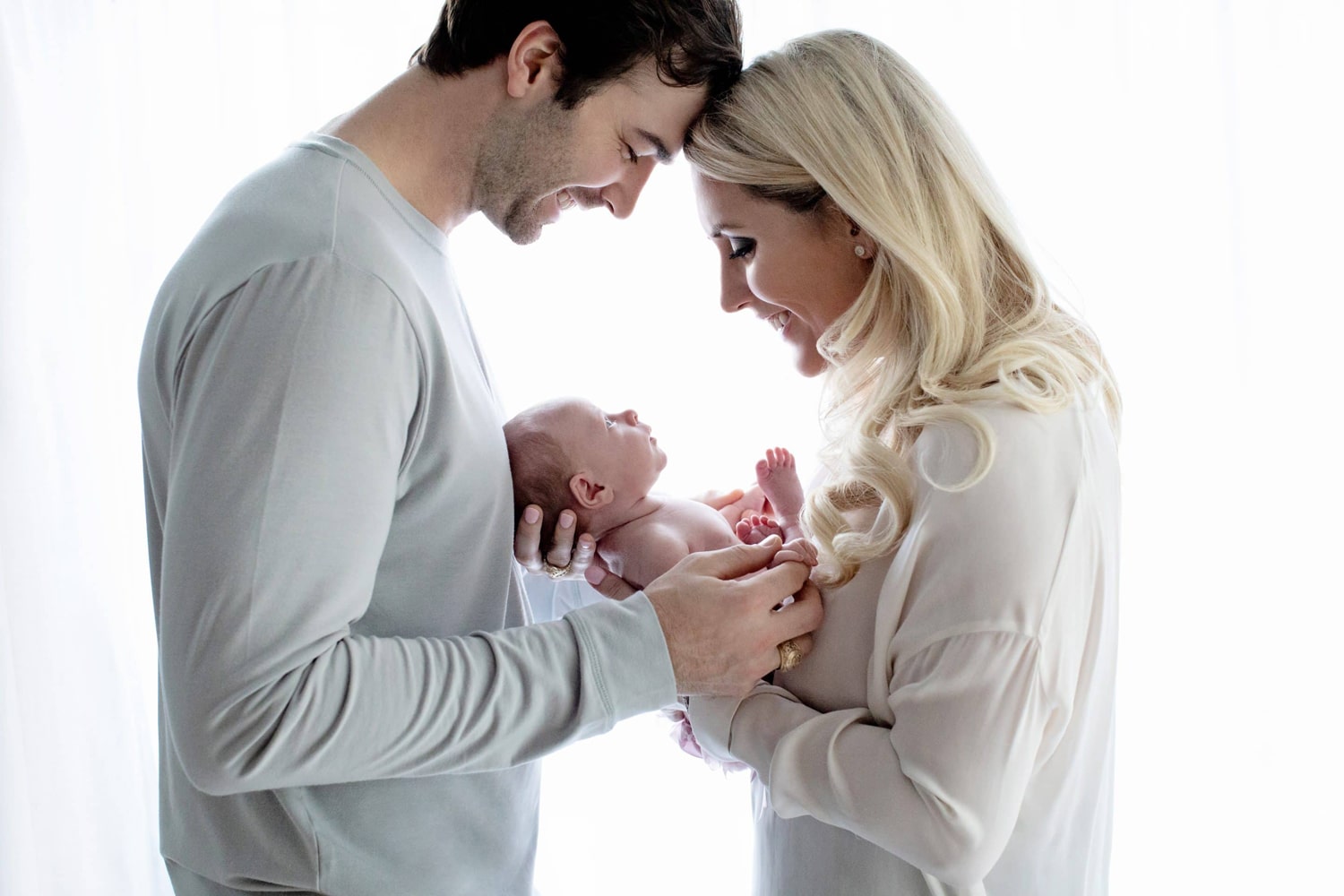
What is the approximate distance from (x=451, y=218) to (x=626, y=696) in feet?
2.49

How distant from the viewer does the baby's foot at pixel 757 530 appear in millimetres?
1850

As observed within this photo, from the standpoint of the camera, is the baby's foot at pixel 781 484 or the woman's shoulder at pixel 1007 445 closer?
the woman's shoulder at pixel 1007 445

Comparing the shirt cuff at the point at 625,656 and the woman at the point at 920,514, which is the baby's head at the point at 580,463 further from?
the shirt cuff at the point at 625,656

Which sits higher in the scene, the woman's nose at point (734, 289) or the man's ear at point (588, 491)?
the woman's nose at point (734, 289)

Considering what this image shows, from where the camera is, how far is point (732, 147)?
157 centimetres

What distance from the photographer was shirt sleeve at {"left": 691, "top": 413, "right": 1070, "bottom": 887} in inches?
47.2

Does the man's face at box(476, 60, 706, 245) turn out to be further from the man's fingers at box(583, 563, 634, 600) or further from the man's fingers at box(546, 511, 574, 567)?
the man's fingers at box(583, 563, 634, 600)

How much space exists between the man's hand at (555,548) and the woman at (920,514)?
1.29 feet

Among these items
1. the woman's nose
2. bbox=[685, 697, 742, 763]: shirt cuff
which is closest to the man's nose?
the woman's nose

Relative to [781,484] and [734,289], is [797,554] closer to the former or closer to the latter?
[781,484]

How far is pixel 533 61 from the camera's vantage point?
143 centimetres

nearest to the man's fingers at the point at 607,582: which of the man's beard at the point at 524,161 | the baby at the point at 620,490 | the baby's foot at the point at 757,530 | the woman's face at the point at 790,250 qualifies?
the baby at the point at 620,490

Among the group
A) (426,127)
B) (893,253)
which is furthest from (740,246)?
(426,127)

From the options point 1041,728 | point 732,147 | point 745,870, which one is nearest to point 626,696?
point 1041,728
